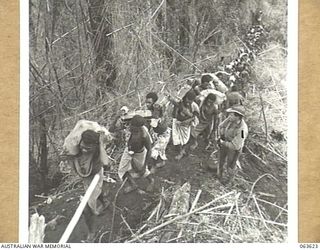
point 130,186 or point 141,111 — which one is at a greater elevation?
point 141,111

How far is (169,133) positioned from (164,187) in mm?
89

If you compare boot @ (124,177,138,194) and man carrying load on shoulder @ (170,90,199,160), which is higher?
man carrying load on shoulder @ (170,90,199,160)

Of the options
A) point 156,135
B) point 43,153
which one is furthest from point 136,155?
point 43,153

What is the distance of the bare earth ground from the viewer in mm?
717

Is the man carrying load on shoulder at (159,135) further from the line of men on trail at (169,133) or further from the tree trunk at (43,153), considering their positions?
the tree trunk at (43,153)

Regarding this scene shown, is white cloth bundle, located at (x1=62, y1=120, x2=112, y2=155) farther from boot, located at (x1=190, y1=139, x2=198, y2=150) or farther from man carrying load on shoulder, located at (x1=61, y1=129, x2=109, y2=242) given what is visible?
boot, located at (x1=190, y1=139, x2=198, y2=150)

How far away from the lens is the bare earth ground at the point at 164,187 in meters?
0.72

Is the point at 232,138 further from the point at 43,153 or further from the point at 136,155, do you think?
the point at 43,153

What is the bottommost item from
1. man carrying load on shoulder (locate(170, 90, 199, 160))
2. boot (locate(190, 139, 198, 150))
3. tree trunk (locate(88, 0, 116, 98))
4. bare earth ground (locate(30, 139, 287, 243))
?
bare earth ground (locate(30, 139, 287, 243))

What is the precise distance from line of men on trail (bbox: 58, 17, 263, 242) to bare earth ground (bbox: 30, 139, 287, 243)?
0.04 feet

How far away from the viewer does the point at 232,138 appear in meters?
0.72

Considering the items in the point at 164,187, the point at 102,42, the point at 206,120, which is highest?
the point at 102,42

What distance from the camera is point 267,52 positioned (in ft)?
2.36

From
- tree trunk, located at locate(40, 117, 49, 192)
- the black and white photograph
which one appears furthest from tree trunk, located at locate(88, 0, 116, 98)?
tree trunk, located at locate(40, 117, 49, 192)
